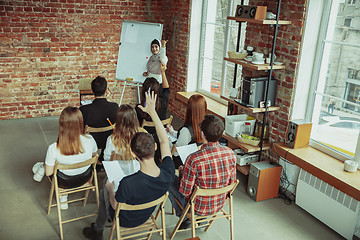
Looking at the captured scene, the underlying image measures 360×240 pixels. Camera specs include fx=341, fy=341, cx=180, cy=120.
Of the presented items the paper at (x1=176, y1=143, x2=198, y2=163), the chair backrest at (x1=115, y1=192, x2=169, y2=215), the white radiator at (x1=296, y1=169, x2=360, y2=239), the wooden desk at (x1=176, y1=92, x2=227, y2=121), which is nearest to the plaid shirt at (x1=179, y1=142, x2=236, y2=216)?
the chair backrest at (x1=115, y1=192, x2=169, y2=215)

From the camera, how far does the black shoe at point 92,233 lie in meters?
3.40

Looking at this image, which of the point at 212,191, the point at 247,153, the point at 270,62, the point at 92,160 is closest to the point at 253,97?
the point at 270,62

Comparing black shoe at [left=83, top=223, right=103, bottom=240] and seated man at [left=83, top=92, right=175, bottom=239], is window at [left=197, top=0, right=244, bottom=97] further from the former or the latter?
black shoe at [left=83, top=223, right=103, bottom=240]

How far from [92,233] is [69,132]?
3.46 feet

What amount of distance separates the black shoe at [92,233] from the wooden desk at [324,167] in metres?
2.33

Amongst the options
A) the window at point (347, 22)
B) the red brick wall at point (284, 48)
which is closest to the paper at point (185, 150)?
the red brick wall at point (284, 48)

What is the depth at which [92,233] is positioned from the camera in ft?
11.4

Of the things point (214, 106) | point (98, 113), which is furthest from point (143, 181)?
point (214, 106)

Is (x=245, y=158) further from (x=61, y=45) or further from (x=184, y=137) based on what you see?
(x=61, y=45)

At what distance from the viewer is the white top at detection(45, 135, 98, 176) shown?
10.9 ft

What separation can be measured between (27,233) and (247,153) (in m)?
2.83

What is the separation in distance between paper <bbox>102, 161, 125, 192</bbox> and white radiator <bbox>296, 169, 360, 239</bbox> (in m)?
2.20

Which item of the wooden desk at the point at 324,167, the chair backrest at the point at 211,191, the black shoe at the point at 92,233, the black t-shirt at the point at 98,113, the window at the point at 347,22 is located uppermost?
the window at the point at 347,22

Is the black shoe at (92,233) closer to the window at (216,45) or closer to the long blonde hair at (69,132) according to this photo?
the long blonde hair at (69,132)
